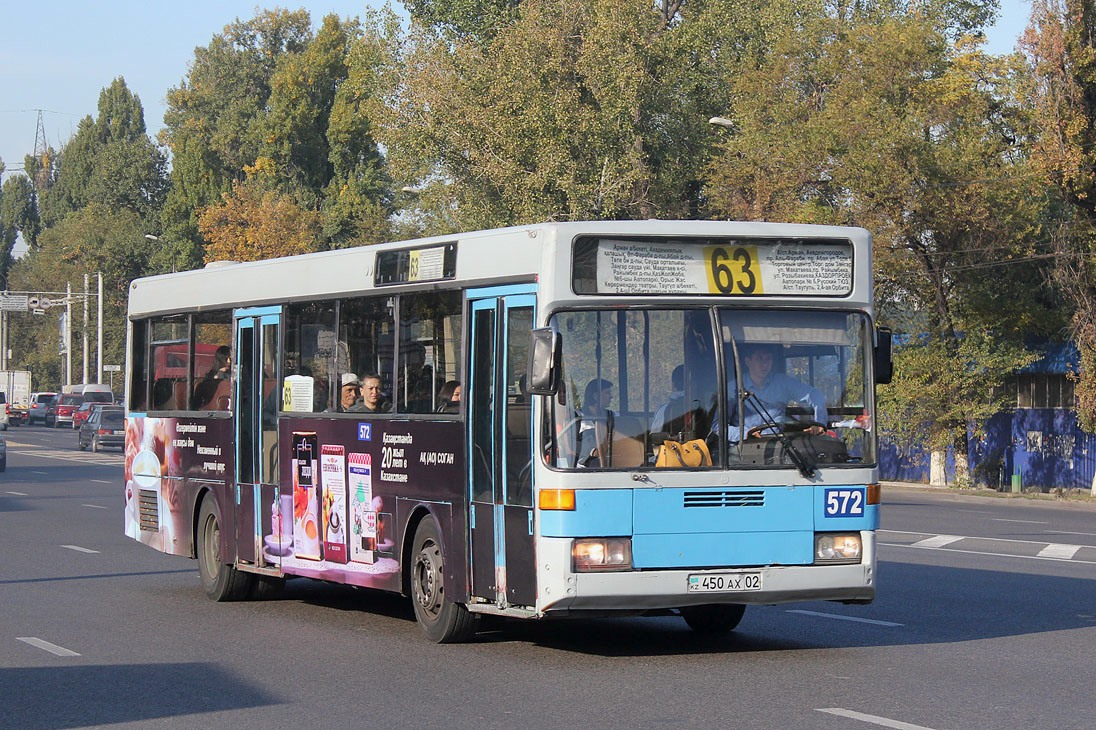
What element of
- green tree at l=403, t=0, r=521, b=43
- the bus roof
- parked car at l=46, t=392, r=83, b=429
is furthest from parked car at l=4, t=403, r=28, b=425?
the bus roof

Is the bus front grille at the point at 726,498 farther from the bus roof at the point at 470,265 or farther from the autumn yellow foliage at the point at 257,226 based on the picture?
the autumn yellow foliage at the point at 257,226

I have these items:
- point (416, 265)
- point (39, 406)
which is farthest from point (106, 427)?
point (416, 265)

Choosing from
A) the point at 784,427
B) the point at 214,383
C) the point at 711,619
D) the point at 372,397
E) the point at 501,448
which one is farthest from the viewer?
the point at 214,383

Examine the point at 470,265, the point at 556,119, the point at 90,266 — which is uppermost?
the point at 90,266

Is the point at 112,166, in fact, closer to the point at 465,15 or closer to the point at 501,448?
the point at 465,15

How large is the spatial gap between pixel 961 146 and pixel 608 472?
29944mm

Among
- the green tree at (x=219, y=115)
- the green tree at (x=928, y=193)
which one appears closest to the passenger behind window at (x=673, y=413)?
the green tree at (x=928, y=193)

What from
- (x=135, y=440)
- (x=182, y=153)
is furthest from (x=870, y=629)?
(x=182, y=153)

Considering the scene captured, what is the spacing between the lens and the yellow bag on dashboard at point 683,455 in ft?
33.8

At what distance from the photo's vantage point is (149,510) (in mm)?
16828

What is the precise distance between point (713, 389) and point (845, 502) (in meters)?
A: 1.21

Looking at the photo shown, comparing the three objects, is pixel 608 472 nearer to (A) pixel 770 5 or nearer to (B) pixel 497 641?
(B) pixel 497 641

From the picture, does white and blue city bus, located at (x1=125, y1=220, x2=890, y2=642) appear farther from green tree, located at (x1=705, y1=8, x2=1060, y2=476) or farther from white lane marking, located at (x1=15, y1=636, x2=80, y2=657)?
green tree, located at (x1=705, y1=8, x2=1060, y2=476)

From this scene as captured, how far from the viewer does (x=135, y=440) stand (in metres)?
17.4
